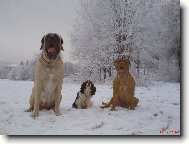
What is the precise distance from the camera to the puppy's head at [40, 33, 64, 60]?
3.52 m

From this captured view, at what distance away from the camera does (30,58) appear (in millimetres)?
3947

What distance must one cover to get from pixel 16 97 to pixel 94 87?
110 centimetres

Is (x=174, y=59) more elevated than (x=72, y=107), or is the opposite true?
(x=174, y=59)

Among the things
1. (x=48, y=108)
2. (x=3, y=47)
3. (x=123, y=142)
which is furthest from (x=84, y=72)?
(x=123, y=142)

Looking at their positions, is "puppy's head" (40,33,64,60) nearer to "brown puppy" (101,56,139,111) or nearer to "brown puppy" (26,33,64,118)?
"brown puppy" (26,33,64,118)

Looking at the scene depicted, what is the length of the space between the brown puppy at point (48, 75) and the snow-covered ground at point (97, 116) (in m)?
0.15

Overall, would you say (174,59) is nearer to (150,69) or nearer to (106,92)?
(150,69)

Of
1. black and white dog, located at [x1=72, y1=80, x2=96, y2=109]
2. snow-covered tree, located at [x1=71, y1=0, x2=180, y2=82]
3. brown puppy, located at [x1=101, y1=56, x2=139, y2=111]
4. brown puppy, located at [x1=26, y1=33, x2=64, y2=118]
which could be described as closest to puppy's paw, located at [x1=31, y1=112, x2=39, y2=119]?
brown puppy, located at [x1=26, y1=33, x2=64, y2=118]

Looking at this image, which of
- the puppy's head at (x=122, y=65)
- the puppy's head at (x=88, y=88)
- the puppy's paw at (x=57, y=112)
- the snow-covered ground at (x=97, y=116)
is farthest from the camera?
the puppy's head at (x=88, y=88)

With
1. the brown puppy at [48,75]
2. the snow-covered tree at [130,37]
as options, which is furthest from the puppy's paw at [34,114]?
the snow-covered tree at [130,37]

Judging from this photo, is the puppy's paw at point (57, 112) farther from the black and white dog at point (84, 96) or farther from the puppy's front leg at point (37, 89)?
the black and white dog at point (84, 96)

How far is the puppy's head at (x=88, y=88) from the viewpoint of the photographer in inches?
162

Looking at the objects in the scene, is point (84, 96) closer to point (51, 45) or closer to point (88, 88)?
point (88, 88)

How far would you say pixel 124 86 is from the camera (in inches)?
155
